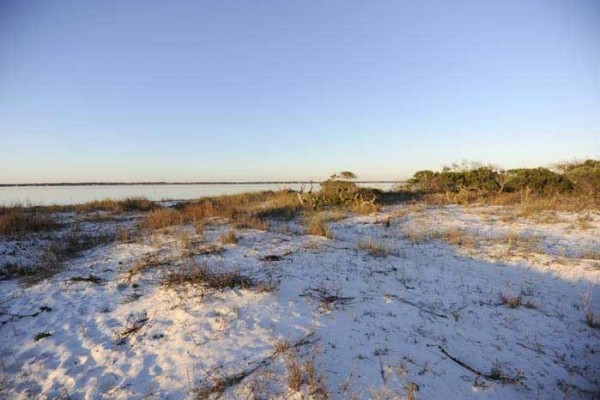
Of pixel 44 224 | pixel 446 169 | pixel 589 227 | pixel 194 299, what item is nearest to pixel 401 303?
pixel 194 299

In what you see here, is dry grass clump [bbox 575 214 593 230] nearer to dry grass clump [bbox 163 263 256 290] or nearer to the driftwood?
the driftwood

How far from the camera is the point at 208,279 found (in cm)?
597

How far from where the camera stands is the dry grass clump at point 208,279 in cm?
583

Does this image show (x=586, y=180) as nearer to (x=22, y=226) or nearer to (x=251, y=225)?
(x=251, y=225)

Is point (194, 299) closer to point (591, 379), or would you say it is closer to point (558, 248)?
point (591, 379)

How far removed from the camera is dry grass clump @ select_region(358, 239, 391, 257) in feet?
25.7

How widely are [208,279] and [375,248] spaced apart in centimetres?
368

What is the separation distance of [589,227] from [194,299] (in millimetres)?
10184

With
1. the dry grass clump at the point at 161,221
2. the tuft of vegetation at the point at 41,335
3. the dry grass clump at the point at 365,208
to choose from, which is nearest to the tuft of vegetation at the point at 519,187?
the dry grass clump at the point at 365,208

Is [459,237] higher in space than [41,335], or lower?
higher

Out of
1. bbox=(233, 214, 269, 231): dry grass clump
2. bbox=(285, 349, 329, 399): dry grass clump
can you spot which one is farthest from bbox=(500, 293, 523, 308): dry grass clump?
bbox=(233, 214, 269, 231): dry grass clump

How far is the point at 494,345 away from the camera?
453 cm

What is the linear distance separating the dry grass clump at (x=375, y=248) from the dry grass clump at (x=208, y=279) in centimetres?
293

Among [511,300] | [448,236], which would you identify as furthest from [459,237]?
[511,300]
